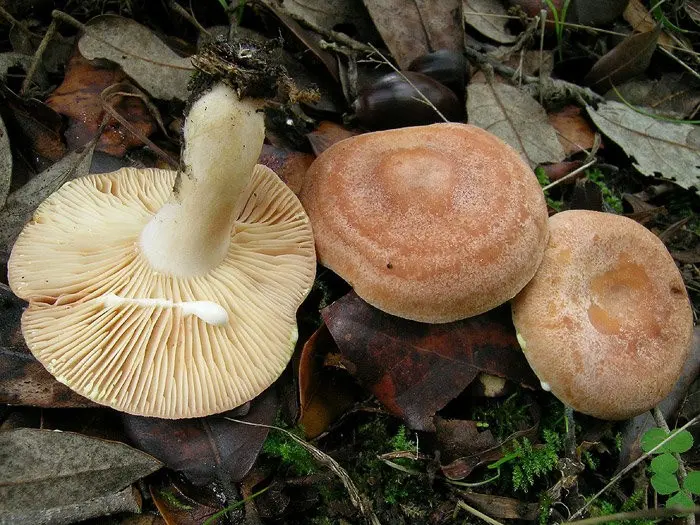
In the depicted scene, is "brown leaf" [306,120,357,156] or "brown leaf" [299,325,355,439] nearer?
"brown leaf" [299,325,355,439]

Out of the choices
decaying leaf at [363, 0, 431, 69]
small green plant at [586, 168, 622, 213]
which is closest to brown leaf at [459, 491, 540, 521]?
small green plant at [586, 168, 622, 213]

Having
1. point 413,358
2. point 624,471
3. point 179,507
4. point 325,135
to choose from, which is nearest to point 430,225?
point 413,358

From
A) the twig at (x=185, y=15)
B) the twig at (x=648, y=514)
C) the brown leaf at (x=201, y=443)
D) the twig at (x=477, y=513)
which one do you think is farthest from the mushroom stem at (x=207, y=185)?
the twig at (x=648, y=514)

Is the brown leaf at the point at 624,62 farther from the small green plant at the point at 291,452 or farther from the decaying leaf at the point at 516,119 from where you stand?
the small green plant at the point at 291,452

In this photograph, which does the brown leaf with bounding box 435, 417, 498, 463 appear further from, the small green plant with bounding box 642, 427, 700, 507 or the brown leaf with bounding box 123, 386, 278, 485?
the brown leaf with bounding box 123, 386, 278, 485

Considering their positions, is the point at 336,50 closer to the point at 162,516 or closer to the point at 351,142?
the point at 351,142
